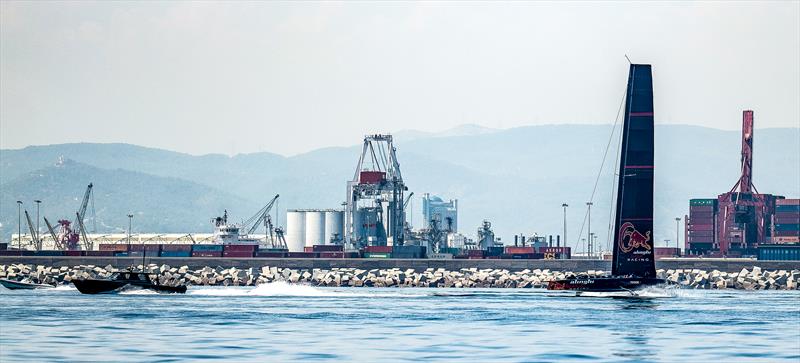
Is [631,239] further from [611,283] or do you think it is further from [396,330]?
[396,330]

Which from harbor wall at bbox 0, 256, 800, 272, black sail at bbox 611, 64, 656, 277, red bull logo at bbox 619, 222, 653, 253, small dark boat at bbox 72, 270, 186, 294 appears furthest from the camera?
harbor wall at bbox 0, 256, 800, 272

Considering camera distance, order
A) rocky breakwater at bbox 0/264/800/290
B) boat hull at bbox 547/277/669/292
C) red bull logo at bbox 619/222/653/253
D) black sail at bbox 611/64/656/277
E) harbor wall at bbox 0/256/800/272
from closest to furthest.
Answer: black sail at bbox 611/64/656/277
boat hull at bbox 547/277/669/292
red bull logo at bbox 619/222/653/253
rocky breakwater at bbox 0/264/800/290
harbor wall at bbox 0/256/800/272

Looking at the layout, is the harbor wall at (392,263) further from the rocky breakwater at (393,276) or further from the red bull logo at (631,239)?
the red bull logo at (631,239)

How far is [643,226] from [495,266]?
69778 mm

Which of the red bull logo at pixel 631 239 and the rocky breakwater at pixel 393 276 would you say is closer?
the red bull logo at pixel 631 239

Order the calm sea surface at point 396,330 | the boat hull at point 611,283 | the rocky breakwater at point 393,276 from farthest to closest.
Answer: the rocky breakwater at point 393,276 → the boat hull at point 611,283 → the calm sea surface at point 396,330

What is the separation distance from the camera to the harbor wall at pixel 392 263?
173 metres

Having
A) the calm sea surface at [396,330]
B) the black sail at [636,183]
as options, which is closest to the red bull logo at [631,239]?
the black sail at [636,183]

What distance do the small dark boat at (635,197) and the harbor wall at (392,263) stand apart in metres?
62.9

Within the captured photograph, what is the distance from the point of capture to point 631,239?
4309 inches

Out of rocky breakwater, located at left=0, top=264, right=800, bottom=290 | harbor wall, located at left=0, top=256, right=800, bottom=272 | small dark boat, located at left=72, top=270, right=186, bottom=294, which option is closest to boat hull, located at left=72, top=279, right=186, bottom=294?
small dark boat, located at left=72, top=270, right=186, bottom=294

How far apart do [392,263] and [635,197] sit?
7340cm

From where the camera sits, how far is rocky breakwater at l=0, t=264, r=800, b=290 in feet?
529

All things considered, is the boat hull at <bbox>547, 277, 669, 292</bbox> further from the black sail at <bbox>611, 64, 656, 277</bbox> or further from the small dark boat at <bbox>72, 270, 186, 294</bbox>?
the small dark boat at <bbox>72, 270, 186, 294</bbox>
